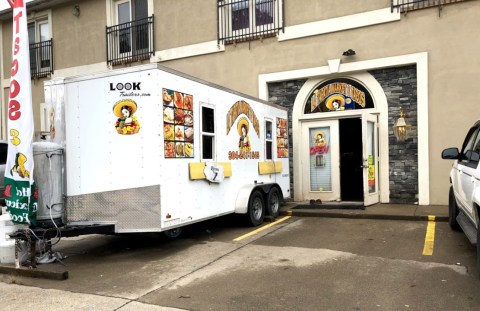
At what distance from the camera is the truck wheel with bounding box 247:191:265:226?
8.80m

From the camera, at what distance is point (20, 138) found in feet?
19.6

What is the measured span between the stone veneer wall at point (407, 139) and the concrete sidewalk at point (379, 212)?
0.47m

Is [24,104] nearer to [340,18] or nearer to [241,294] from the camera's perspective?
[241,294]

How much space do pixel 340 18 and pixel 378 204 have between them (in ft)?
16.4

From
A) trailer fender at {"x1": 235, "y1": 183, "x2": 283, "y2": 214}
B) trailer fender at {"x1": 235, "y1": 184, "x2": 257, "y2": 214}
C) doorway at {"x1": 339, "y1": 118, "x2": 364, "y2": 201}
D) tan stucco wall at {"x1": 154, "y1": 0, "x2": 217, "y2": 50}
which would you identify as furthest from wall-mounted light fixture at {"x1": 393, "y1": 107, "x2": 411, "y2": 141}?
tan stucco wall at {"x1": 154, "y1": 0, "x2": 217, "y2": 50}

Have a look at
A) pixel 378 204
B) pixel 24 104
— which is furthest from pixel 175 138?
pixel 378 204

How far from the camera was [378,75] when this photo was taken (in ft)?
36.4

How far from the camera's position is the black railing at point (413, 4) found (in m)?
10.2

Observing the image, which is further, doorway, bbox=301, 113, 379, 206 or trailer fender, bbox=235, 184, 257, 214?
doorway, bbox=301, 113, 379, 206

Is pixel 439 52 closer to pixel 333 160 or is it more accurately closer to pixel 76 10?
pixel 333 160

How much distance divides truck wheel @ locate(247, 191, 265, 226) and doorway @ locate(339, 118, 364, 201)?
3.47 meters

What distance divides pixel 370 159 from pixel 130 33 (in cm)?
948

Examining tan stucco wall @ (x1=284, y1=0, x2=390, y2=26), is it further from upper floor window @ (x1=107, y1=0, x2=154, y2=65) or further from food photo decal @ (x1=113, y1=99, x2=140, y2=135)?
food photo decal @ (x1=113, y1=99, x2=140, y2=135)

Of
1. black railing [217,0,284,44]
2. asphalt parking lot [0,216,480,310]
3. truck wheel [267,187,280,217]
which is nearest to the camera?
asphalt parking lot [0,216,480,310]
